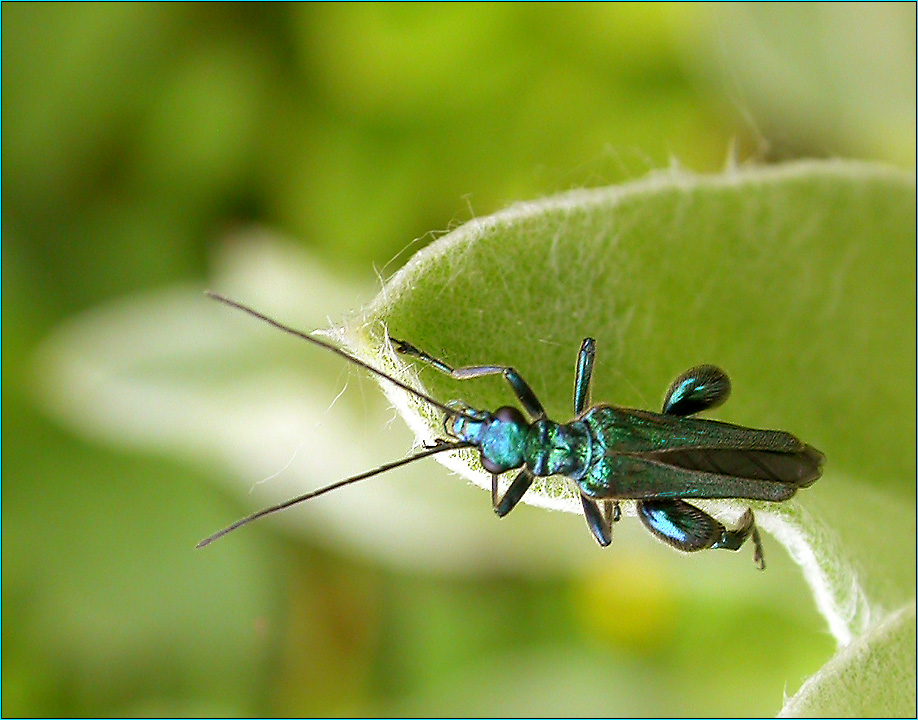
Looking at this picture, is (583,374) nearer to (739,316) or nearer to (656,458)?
(739,316)

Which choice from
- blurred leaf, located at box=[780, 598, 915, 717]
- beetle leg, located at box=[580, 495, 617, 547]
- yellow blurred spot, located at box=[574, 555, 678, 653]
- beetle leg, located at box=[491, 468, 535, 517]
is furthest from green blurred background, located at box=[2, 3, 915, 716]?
blurred leaf, located at box=[780, 598, 915, 717]

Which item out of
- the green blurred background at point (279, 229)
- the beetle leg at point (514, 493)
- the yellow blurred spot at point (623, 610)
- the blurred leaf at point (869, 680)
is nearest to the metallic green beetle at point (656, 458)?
the beetle leg at point (514, 493)

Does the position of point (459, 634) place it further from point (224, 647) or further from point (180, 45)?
point (180, 45)

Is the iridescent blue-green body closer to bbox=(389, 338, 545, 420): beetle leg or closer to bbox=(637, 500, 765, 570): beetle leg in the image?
bbox=(637, 500, 765, 570): beetle leg

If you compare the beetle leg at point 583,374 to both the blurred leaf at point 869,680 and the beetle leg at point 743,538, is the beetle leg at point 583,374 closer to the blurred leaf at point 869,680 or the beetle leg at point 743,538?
the beetle leg at point 743,538

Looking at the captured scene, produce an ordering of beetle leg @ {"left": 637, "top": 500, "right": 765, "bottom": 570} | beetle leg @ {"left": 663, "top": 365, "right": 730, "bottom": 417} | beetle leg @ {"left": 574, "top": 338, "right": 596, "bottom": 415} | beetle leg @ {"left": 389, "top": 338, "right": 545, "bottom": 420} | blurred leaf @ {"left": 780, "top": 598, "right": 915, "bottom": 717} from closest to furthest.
A: blurred leaf @ {"left": 780, "top": 598, "right": 915, "bottom": 717}
beetle leg @ {"left": 389, "top": 338, "right": 545, "bottom": 420}
beetle leg @ {"left": 574, "top": 338, "right": 596, "bottom": 415}
beetle leg @ {"left": 663, "top": 365, "right": 730, "bottom": 417}
beetle leg @ {"left": 637, "top": 500, "right": 765, "bottom": 570}

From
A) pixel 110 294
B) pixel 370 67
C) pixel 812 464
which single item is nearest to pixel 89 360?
pixel 110 294

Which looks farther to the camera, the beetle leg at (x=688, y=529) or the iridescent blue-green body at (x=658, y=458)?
the beetle leg at (x=688, y=529)

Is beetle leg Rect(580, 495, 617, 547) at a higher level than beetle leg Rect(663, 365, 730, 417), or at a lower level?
lower
